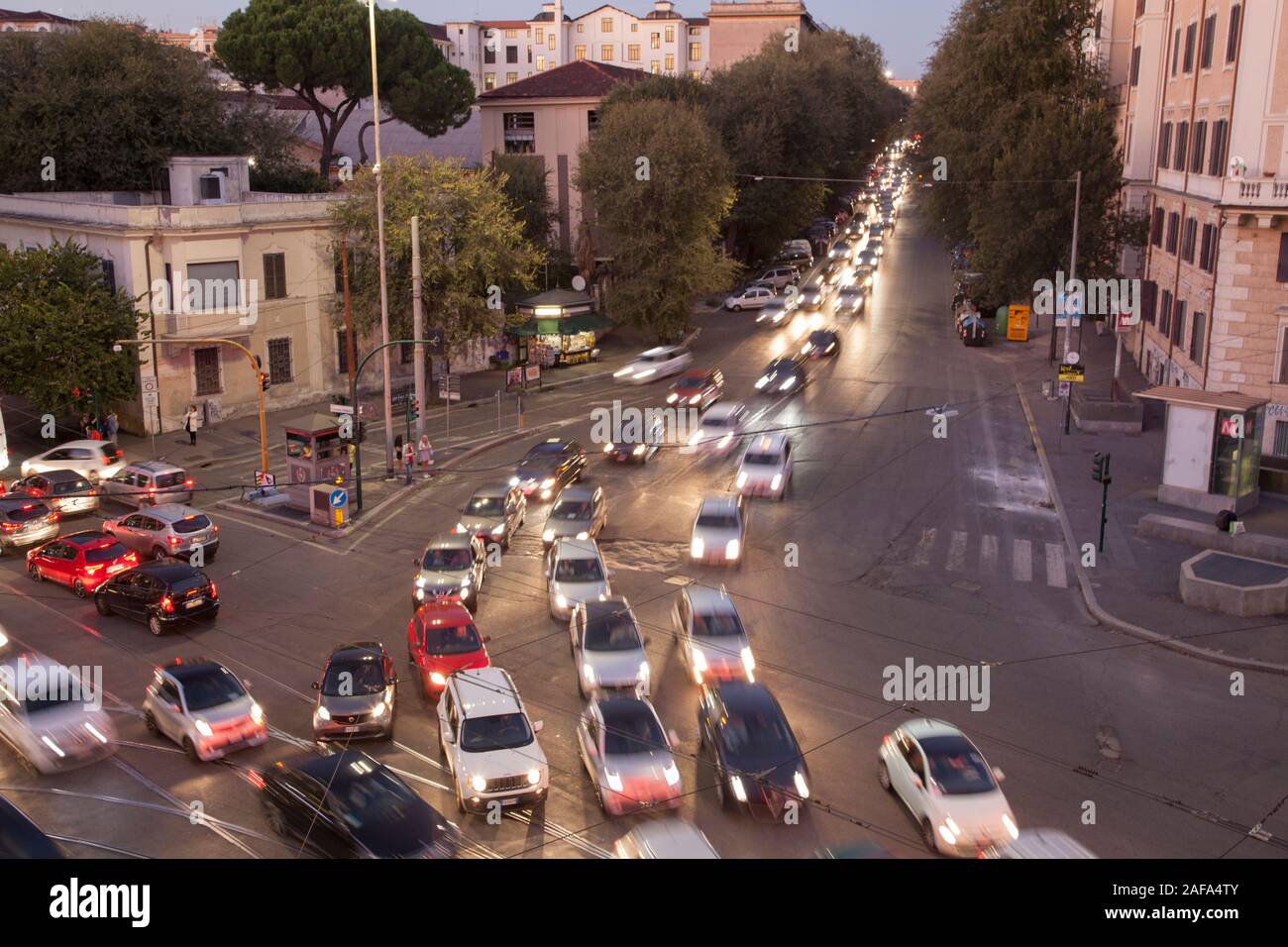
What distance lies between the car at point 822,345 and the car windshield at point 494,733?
38.3m

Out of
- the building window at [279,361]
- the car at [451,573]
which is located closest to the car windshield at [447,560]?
the car at [451,573]

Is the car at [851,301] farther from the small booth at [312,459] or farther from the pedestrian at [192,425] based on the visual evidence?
the small booth at [312,459]

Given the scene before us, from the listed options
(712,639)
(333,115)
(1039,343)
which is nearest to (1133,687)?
(712,639)

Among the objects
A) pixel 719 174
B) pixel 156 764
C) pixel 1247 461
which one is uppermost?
pixel 719 174

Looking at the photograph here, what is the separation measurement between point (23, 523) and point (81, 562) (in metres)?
4.77

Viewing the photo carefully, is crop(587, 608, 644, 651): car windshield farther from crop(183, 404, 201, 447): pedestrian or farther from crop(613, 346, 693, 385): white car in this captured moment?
crop(613, 346, 693, 385): white car

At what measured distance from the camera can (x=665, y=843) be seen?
12.5 metres

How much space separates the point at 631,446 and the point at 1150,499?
15.9 meters

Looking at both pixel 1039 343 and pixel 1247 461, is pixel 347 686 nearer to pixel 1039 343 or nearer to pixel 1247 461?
pixel 1247 461

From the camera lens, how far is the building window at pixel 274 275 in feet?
147

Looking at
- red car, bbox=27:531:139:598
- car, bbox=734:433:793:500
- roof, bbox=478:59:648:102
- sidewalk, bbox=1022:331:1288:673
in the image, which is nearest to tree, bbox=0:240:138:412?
red car, bbox=27:531:139:598

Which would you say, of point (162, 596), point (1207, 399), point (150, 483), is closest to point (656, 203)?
point (150, 483)

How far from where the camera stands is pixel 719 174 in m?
56.3

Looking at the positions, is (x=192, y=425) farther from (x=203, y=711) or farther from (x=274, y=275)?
(x=203, y=711)
